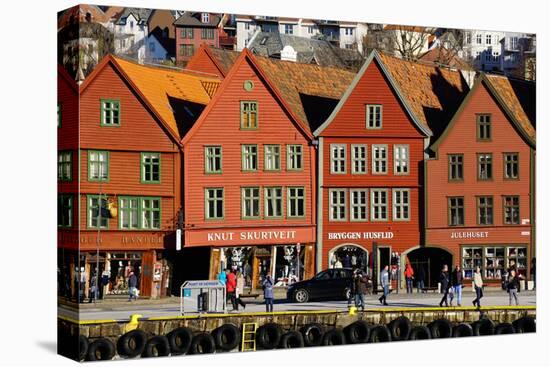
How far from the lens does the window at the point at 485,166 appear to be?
43281 mm

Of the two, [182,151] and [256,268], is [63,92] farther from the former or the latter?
[256,268]

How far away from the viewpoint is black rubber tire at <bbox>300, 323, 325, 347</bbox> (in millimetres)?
40188

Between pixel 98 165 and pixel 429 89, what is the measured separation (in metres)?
10.7

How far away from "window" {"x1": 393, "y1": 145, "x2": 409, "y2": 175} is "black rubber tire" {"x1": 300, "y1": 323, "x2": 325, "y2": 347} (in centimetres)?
517

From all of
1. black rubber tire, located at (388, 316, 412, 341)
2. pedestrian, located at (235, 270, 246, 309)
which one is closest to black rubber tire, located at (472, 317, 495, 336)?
black rubber tire, located at (388, 316, 412, 341)

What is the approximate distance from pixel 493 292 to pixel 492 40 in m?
7.43

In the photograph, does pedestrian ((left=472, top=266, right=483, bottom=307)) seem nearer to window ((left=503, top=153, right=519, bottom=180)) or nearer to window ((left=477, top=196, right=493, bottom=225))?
window ((left=477, top=196, right=493, bottom=225))

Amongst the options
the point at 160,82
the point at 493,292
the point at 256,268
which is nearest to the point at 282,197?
the point at 256,268

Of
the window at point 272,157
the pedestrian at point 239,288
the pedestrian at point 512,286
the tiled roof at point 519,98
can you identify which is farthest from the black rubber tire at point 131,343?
the tiled roof at point 519,98

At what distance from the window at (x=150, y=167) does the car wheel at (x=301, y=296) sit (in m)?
5.13

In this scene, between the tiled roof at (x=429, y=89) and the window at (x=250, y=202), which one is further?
the tiled roof at (x=429, y=89)

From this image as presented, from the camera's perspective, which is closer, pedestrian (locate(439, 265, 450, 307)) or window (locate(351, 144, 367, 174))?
window (locate(351, 144, 367, 174))

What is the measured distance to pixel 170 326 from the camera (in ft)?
125

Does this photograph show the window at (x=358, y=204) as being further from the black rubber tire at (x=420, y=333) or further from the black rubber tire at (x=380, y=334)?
the black rubber tire at (x=420, y=333)
